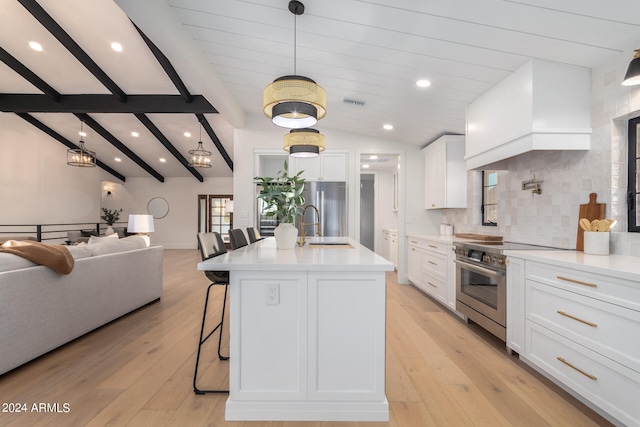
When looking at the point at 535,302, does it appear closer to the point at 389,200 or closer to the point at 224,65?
the point at 224,65

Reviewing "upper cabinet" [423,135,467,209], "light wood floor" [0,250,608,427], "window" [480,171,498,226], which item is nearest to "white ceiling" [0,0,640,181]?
"upper cabinet" [423,135,467,209]

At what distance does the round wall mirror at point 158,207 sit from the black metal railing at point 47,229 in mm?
1414

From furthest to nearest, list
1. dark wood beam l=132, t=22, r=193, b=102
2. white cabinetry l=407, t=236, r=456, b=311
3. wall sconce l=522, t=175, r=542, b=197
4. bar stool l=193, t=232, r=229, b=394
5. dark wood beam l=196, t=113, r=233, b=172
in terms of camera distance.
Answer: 1. dark wood beam l=196, t=113, r=233, b=172
2. dark wood beam l=132, t=22, r=193, b=102
3. white cabinetry l=407, t=236, r=456, b=311
4. wall sconce l=522, t=175, r=542, b=197
5. bar stool l=193, t=232, r=229, b=394

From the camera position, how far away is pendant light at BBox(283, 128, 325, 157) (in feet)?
10.9

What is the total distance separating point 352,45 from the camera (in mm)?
2688

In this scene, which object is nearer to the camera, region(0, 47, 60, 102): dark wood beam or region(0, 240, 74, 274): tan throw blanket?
region(0, 240, 74, 274): tan throw blanket

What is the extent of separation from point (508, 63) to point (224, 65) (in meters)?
2.90

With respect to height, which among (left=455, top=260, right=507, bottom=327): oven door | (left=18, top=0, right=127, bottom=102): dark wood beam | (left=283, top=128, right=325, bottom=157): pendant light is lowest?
(left=455, top=260, right=507, bottom=327): oven door

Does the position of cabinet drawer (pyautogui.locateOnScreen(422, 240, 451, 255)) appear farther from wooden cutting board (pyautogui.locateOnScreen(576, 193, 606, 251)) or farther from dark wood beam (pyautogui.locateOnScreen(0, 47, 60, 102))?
dark wood beam (pyautogui.locateOnScreen(0, 47, 60, 102))

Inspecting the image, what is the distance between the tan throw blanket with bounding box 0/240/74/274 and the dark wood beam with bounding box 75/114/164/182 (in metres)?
6.04

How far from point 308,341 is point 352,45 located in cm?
238

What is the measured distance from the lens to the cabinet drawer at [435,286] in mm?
3846

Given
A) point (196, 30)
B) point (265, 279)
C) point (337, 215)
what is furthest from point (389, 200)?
point (265, 279)

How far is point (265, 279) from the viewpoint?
172cm
